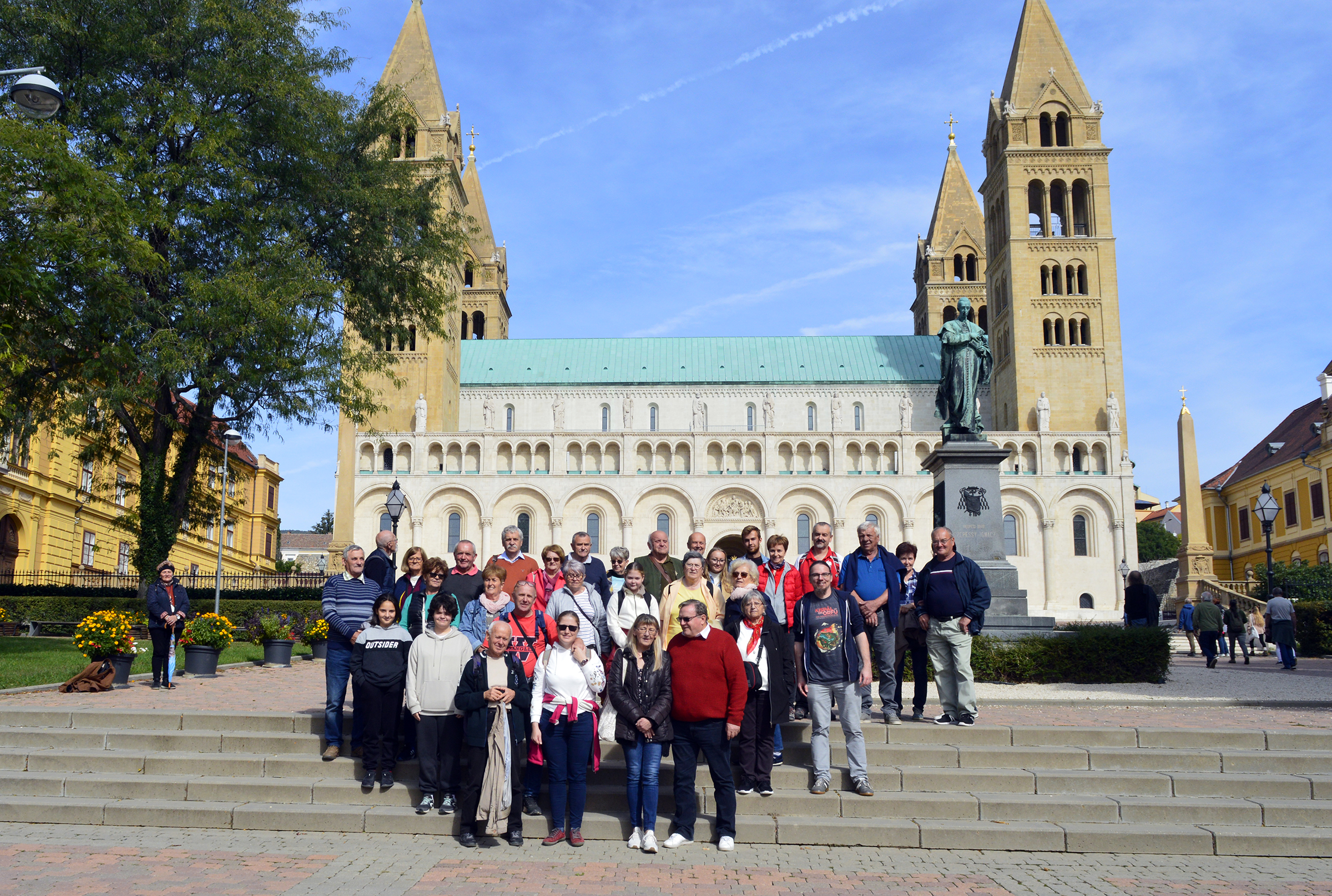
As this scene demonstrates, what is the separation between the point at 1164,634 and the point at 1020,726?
6438mm

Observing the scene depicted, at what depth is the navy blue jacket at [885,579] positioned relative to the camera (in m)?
10.1

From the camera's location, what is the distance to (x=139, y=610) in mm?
22156

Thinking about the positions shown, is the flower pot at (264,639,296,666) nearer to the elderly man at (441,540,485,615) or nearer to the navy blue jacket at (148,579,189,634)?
the navy blue jacket at (148,579,189,634)

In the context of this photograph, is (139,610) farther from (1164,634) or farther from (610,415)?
(610,415)

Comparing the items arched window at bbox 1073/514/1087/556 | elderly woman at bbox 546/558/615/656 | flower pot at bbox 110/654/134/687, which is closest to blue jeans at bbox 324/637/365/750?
elderly woman at bbox 546/558/615/656

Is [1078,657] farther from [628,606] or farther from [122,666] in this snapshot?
[122,666]

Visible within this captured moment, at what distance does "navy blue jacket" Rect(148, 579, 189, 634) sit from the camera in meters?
13.9

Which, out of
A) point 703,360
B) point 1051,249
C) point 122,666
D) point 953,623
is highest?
point 1051,249

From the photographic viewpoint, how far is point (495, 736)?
7.80 m

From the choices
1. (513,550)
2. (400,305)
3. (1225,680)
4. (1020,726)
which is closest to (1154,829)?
(1020,726)

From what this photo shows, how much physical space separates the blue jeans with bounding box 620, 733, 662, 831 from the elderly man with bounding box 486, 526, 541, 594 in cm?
251

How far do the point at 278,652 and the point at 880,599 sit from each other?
524 inches

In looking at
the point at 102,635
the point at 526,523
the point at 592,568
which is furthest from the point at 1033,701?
the point at 526,523

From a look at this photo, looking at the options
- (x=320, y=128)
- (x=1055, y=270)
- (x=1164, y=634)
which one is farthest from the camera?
(x=1055, y=270)
